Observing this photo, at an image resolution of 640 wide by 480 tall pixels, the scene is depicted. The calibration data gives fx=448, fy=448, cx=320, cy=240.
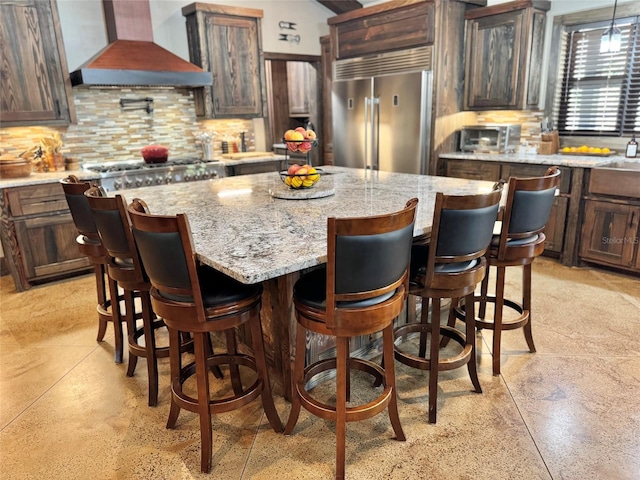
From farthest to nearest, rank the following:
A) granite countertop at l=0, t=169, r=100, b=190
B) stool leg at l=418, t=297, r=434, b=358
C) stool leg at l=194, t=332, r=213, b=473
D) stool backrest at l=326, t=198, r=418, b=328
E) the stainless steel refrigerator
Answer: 1. the stainless steel refrigerator
2. granite countertop at l=0, t=169, r=100, b=190
3. stool leg at l=418, t=297, r=434, b=358
4. stool leg at l=194, t=332, r=213, b=473
5. stool backrest at l=326, t=198, r=418, b=328

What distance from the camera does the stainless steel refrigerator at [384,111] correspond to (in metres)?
4.74

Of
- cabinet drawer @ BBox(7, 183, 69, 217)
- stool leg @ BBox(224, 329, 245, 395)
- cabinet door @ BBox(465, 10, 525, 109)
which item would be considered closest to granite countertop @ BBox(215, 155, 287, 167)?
cabinet drawer @ BBox(7, 183, 69, 217)

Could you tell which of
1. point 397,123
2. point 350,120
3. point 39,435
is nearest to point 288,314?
point 39,435

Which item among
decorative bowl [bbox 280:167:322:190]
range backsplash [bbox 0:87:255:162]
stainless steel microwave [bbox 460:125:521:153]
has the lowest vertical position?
decorative bowl [bbox 280:167:322:190]

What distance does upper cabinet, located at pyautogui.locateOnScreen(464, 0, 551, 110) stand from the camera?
14.2 feet

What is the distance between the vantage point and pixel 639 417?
6.77ft

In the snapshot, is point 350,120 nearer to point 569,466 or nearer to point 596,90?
point 596,90

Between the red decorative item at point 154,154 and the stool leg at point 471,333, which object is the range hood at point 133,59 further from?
the stool leg at point 471,333

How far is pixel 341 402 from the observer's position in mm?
1687

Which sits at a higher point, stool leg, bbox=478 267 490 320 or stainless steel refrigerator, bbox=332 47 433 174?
stainless steel refrigerator, bbox=332 47 433 174

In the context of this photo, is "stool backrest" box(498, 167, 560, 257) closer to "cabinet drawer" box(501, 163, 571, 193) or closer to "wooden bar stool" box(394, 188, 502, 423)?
"wooden bar stool" box(394, 188, 502, 423)

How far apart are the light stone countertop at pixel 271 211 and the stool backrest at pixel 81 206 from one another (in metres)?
0.31

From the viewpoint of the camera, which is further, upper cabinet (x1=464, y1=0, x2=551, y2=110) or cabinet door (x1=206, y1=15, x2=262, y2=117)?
cabinet door (x1=206, y1=15, x2=262, y2=117)

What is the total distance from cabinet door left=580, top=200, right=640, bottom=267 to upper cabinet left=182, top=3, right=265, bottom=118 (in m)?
3.67
